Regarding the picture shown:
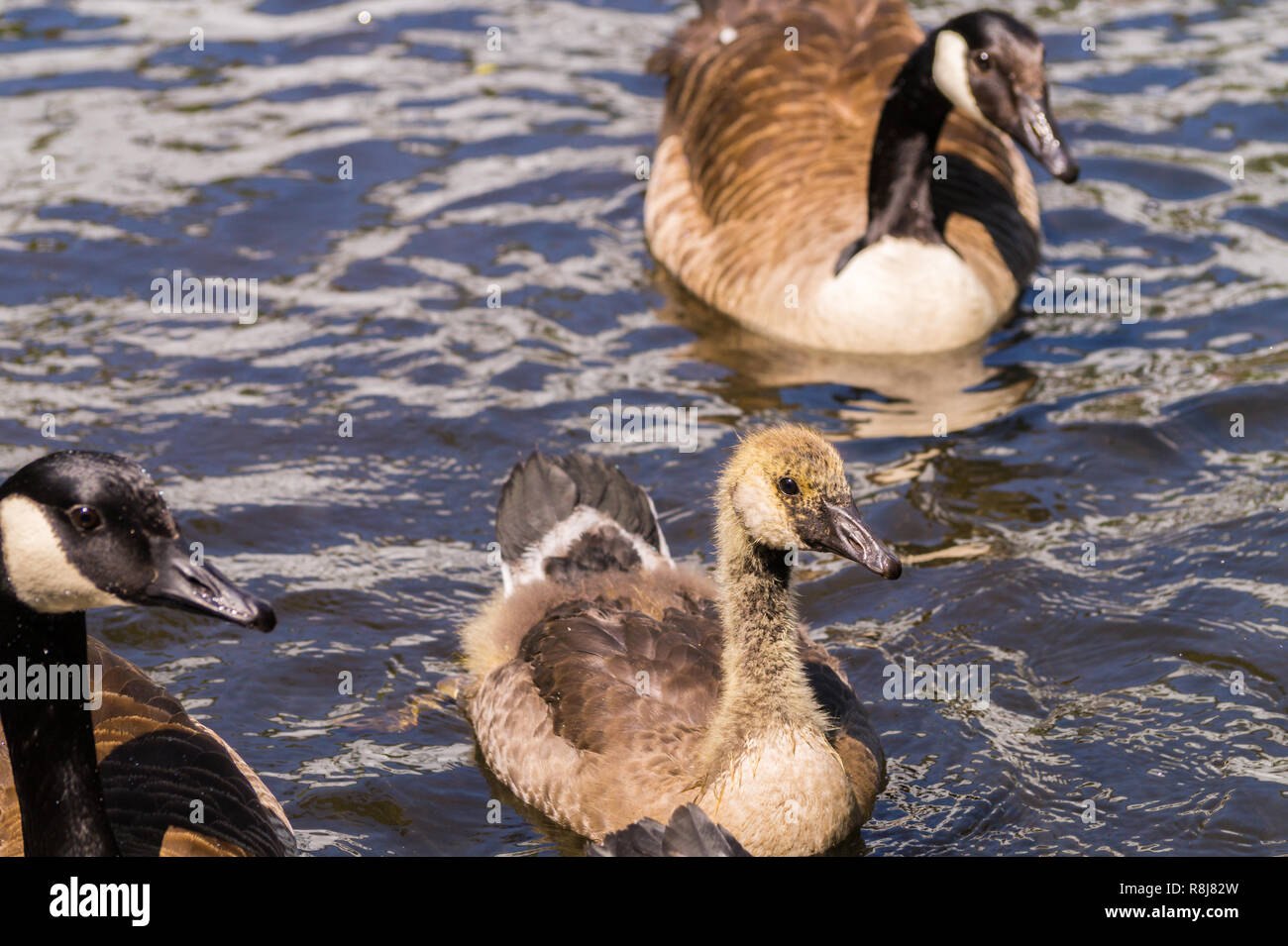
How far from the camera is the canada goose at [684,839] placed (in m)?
6.12

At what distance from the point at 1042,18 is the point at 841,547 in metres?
11.3

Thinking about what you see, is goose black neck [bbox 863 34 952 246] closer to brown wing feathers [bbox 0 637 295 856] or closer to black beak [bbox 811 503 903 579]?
black beak [bbox 811 503 903 579]

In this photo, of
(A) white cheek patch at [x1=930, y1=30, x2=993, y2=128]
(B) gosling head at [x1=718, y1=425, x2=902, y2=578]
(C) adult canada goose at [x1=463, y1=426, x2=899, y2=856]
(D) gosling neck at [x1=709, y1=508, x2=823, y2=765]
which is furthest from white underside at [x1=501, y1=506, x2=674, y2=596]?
(A) white cheek patch at [x1=930, y1=30, x2=993, y2=128]

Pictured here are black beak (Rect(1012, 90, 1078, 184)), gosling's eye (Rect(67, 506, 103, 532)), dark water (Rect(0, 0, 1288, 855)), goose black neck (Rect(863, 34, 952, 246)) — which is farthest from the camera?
goose black neck (Rect(863, 34, 952, 246))

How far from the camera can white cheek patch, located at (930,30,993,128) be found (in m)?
10.9

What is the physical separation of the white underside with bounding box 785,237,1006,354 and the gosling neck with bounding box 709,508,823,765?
4.58m

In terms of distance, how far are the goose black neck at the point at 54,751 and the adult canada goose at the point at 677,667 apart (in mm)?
2202

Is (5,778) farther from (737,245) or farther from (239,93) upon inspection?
(239,93)

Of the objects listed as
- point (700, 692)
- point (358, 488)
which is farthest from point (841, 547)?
point (358, 488)

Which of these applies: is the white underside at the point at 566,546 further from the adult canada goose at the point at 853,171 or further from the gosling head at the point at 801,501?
the adult canada goose at the point at 853,171

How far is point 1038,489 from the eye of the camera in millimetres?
9891

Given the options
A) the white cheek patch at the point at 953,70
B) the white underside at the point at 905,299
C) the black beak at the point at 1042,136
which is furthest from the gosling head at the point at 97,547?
the white cheek patch at the point at 953,70

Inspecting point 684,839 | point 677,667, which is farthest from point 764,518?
point 684,839

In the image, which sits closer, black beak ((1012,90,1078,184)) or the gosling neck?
the gosling neck
